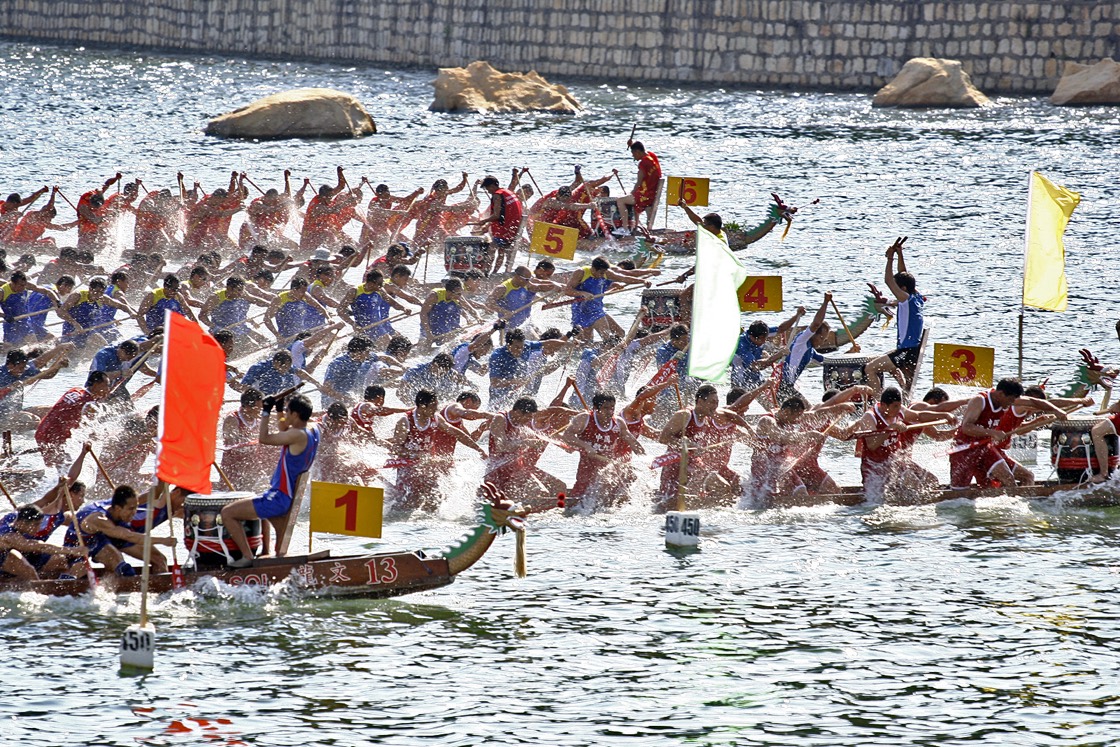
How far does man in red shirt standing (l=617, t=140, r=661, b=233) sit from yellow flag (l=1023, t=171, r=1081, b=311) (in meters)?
11.1

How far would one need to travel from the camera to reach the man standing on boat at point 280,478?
15125 mm

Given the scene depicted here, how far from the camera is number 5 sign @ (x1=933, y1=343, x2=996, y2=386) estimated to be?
67.7 ft

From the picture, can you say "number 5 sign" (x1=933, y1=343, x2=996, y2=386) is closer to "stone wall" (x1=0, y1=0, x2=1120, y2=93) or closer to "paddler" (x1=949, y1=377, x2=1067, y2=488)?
"paddler" (x1=949, y1=377, x2=1067, y2=488)

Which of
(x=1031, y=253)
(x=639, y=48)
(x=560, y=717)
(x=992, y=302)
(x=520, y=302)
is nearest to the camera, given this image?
(x=560, y=717)

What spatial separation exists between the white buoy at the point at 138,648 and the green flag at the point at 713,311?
5808 millimetres

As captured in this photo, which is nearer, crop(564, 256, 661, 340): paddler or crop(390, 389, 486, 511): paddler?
crop(390, 389, 486, 511): paddler

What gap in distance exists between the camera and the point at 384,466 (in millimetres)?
18078

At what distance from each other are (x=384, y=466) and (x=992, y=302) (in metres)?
15.6

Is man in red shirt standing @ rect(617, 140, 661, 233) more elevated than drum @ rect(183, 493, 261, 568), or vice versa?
man in red shirt standing @ rect(617, 140, 661, 233)

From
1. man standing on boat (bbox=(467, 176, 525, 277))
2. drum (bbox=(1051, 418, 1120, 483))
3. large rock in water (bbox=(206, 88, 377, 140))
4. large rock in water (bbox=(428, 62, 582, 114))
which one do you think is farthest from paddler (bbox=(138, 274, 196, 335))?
large rock in water (bbox=(428, 62, 582, 114))

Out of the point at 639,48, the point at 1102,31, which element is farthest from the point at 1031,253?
the point at 639,48

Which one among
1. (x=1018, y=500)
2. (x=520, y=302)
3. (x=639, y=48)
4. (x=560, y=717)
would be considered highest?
(x=639, y=48)

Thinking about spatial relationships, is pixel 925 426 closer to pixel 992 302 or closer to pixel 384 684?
pixel 384 684

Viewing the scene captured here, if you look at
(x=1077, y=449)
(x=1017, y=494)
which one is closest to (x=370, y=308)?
(x=1017, y=494)
